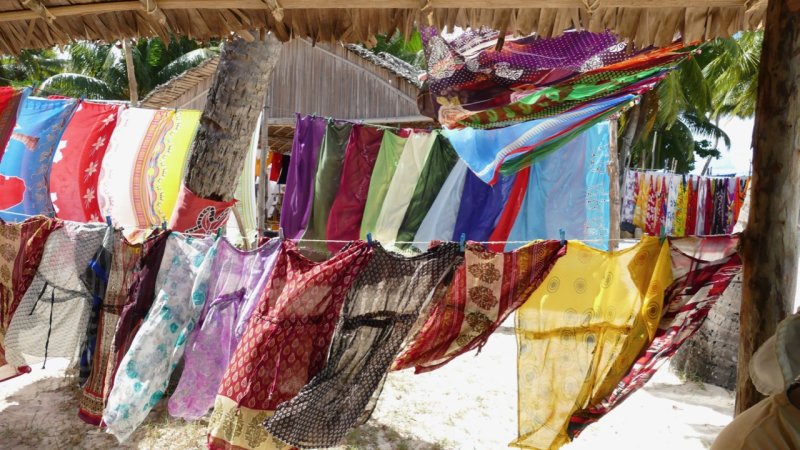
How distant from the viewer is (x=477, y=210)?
16.4 feet

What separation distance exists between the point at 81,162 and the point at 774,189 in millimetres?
5259

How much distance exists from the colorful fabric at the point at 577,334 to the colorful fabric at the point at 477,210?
273 cm

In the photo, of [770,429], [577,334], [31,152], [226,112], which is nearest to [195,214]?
[226,112]

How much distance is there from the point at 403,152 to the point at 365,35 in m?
3.02

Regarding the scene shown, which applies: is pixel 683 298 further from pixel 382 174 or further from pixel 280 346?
pixel 382 174

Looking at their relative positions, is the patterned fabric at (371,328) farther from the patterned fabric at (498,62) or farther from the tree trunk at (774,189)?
the patterned fabric at (498,62)

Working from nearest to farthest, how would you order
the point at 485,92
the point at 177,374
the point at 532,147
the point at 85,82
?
the point at 485,92
the point at 177,374
the point at 532,147
the point at 85,82

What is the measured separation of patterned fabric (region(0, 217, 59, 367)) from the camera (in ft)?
9.50

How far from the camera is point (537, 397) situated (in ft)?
7.27

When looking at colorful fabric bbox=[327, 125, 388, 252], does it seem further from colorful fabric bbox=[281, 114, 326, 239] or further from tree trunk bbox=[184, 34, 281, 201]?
tree trunk bbox=[184, 34, 281, 201]

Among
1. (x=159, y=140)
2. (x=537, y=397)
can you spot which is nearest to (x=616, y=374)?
(x=537, y=397)

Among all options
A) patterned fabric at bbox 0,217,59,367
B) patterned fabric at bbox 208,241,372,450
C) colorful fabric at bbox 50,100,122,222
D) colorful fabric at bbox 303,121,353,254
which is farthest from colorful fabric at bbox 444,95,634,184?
colorful fabric at bbox 50,100,122,222

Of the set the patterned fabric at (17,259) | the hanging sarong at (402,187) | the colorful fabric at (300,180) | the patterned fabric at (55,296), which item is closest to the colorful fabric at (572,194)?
the hanging sarong at (402,187)

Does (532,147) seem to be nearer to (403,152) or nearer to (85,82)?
(403,152)
